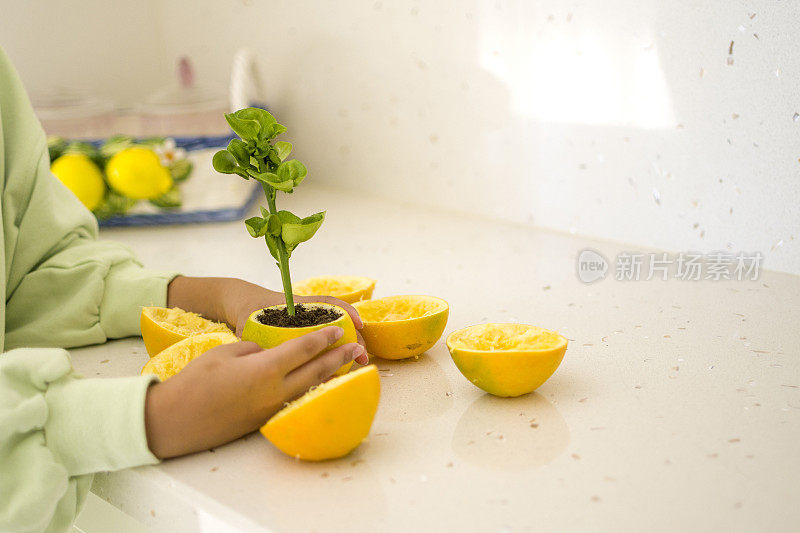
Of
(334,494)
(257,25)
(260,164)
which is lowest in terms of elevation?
(334,494)

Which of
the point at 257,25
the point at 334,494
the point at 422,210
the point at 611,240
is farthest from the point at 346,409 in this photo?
the point at 257,25

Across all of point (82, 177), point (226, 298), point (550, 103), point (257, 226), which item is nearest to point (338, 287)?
point (226, 298)

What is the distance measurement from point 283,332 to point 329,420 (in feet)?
0.34

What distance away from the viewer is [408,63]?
1259mm

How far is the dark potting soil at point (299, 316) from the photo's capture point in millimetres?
620

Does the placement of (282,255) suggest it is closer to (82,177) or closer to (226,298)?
(226,298)

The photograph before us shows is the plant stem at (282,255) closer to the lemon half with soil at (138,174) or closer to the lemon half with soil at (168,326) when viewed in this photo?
the lemon half with soil at (168,326)

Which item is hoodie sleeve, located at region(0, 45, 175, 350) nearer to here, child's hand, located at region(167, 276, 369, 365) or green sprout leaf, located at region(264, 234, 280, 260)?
child's hand, located at region(167, 276, 369, 365)

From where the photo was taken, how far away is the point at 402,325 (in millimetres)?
676

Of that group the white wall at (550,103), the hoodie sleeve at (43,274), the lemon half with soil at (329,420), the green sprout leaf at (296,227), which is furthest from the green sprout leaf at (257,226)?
the white wall at (550,103)

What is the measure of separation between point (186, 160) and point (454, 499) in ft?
2.89

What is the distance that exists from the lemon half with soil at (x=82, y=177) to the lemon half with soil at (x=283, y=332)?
0.67 metres

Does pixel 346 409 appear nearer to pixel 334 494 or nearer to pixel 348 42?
pixel 334 494

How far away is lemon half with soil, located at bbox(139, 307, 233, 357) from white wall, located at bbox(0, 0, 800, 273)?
1.91ft
